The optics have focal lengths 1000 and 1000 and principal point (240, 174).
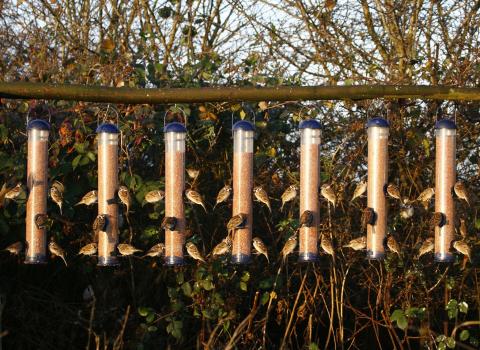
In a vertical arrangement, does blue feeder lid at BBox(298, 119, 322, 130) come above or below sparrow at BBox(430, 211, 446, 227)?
above

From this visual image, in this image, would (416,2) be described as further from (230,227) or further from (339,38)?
(230,227)

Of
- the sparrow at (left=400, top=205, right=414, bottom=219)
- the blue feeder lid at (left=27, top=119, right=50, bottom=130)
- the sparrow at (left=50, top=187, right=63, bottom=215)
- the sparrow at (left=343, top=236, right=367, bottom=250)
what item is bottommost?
the sparrow at (left=343, top=236, right=367, bottom=250)

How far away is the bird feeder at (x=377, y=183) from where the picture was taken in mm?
5320

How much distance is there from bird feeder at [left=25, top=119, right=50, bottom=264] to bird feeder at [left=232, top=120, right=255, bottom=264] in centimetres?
100

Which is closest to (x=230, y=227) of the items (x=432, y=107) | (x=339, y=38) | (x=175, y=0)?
(x=432, y=107)

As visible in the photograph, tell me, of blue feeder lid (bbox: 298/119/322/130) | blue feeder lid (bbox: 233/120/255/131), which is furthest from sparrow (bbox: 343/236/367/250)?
blue feeder lid (bbox: 233/120/255/131)

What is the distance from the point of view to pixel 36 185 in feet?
17.3

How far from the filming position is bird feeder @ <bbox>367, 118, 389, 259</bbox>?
17.5 feet

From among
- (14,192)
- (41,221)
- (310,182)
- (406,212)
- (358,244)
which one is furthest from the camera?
(406,212)

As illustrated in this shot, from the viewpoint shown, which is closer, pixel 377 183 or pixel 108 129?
pixel 108 129

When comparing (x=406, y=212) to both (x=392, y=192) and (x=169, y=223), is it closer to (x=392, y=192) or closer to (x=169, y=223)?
(x=392, y=192)

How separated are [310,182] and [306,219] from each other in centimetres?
21

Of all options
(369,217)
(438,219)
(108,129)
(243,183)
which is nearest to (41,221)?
(108,129)

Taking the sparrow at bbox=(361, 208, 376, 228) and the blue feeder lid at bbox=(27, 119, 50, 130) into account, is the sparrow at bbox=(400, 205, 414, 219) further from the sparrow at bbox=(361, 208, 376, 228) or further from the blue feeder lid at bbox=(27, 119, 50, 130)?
the blue feeder lid at bbox=(27, 119, 50, 130)
